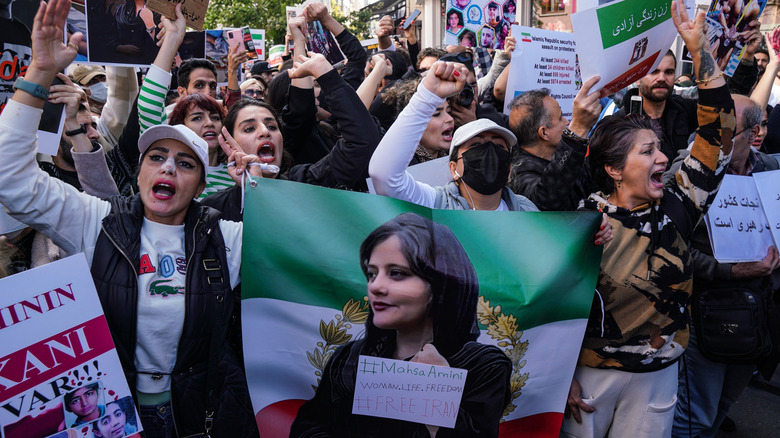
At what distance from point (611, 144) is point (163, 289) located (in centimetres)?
202

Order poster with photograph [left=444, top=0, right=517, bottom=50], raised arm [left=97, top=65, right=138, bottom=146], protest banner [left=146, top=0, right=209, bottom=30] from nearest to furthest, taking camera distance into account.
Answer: protest banner [left=146, top=0, right=209, bottom=30] → raised arm [left=97, top=65, right=138, bottom=146] → poster with photograph [left=444, top=0, right=517, bottom=50]

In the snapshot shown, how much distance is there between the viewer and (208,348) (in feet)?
7.78

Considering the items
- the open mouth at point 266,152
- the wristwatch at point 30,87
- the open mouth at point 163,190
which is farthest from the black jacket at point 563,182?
the wristwatch at point 30,87

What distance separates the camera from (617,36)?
287 centimetres

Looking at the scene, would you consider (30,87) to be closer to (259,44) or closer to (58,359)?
(58,359)

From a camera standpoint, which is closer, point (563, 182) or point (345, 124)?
point (563, 182)

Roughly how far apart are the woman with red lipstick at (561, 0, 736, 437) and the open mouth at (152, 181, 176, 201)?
1770 mm

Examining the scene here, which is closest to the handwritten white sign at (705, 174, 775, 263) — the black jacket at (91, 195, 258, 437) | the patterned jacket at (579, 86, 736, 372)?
the patterned jacket at (579, 86, 736, 372)

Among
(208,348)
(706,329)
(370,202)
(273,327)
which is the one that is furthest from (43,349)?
(706,329)

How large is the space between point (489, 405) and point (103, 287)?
4.71 feet

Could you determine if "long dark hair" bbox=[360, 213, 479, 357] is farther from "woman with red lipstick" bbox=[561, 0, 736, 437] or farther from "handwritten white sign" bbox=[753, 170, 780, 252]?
"handwritten white sign" bbox=[753, 170, 780, 252]

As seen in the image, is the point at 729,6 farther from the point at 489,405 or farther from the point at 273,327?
the point at 273,327

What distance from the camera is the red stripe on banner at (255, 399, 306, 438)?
2.43 meters

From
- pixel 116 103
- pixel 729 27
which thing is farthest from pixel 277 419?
pixel 729 27
